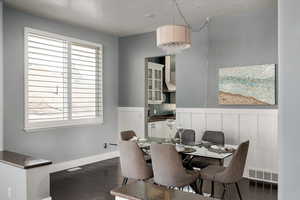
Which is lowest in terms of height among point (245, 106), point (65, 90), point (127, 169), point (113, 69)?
point (127, 169)

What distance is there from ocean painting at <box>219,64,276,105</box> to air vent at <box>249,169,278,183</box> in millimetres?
1203

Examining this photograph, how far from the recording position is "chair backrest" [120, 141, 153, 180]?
3164mm

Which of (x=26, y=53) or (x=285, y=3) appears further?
(x=26, y=53)

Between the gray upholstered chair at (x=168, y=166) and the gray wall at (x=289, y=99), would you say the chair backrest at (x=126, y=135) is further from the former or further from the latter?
the gray wall at (x=289, y=99)

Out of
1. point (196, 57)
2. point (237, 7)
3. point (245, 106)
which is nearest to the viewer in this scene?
point (237, 7)

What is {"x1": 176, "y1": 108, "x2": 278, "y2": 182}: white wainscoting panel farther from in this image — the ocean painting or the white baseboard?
the white baseboard

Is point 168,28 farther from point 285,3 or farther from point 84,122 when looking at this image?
point 84,122

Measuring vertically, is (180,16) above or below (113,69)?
above

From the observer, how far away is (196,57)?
4.99m

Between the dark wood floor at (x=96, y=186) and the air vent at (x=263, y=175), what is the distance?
0.13 meters

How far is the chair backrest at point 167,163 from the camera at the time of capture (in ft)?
9.36

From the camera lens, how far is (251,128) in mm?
4277

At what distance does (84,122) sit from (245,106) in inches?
133

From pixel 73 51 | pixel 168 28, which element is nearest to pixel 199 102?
pixel 168 28
